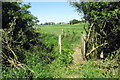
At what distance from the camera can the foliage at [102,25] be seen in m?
7.64

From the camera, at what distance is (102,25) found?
830 cm

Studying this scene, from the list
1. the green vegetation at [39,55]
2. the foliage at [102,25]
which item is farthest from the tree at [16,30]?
the foliage at [102,25]

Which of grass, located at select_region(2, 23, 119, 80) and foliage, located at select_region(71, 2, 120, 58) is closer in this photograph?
grass, located at select_region(2, 23, 119, 80)

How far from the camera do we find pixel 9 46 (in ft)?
21.2

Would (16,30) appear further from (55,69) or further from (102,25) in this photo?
(102,25)

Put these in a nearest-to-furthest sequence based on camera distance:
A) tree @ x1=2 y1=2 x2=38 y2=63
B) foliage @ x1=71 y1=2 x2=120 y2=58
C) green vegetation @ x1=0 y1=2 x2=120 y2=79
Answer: green vegetation @ x1=0 y1=2 x2=120 y2=79 < tree @ x1=2 y1=2 x2=38 y2=63 < foliage @ x1=71 y1=2 x2=120 y2=58

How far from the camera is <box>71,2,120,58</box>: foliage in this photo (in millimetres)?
7641

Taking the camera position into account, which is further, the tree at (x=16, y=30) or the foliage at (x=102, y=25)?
the foliage at (x=102, y=25)

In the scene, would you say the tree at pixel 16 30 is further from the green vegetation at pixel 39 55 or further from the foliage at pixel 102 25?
the foliage at pixel 102 25

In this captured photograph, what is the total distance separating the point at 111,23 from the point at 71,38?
6.91 metres

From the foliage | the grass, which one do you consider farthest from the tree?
the foliage

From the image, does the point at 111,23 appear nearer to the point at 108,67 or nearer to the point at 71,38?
the point at 108,67

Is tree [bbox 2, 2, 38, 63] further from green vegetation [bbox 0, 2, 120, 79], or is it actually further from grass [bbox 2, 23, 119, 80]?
grass [bbox 2, 23, 119, 80]

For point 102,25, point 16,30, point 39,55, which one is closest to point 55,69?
point 39,55
